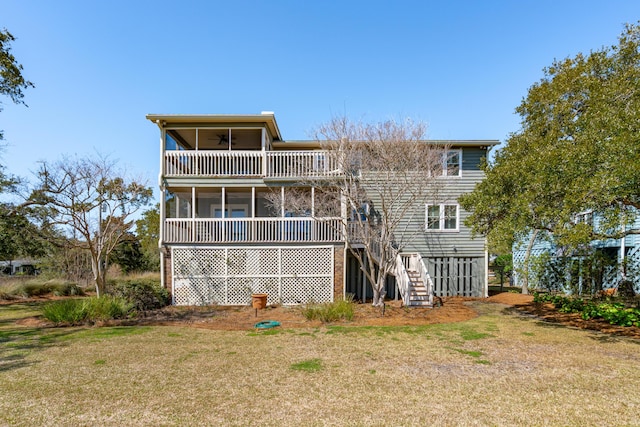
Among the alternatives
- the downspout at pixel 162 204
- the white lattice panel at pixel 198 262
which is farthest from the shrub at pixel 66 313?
the white lattice panel at pixel 198 262

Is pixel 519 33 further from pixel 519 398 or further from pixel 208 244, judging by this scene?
pixel 208 244

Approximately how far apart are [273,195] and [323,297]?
15.1 ft

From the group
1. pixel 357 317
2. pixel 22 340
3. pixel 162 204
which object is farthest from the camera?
pixel 162 204

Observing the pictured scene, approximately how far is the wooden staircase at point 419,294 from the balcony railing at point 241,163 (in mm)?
5928

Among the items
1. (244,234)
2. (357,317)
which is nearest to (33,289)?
(244,234)

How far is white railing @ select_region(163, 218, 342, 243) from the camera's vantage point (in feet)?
43.2

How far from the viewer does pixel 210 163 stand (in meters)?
13.8

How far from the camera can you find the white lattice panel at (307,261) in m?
13.4

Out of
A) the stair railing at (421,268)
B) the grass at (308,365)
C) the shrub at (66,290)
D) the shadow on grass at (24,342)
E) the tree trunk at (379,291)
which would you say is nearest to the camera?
the grass at (308,365)

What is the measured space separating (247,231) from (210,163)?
3243mm

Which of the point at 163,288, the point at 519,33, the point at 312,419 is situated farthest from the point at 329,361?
the point at 519,33

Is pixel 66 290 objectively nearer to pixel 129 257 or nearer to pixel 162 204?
pixel 129 257

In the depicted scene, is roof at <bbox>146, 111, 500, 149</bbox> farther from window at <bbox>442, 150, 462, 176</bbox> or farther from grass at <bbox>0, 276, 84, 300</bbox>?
grass at <bbox>0, 276, 84, 300</bbox>

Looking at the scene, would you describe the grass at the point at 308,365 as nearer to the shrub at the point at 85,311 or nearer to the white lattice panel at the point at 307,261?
the shrub at the point at 85,311
